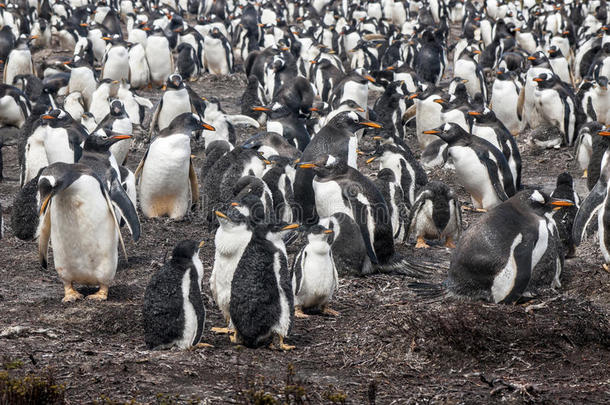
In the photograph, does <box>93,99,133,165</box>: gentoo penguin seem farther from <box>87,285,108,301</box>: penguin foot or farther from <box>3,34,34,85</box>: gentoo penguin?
<box>3,34,34,85</box>: gentoo penguin

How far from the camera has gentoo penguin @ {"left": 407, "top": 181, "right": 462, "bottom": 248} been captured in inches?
323

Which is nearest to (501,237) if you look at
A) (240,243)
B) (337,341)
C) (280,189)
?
(337,341)

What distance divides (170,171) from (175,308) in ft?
12.8

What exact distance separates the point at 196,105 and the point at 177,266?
8.69 metres

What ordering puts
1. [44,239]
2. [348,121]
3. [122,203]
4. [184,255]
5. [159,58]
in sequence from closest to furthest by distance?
[184,255] → [44,239] → [122,203] → [348,121] → [159,58]

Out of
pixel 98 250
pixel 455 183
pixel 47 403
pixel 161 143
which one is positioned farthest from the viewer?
pixel 455 183

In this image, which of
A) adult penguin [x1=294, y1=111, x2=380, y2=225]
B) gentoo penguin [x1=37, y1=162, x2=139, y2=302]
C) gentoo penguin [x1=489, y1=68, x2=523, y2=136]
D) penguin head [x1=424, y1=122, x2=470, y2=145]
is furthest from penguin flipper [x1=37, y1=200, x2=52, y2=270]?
gentoo penguin [x1=489, y1=68, x2=523, y2=136]

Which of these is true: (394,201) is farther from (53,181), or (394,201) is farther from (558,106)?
(558,106)

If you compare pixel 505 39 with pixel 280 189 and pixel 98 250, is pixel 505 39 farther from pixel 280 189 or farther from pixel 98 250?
pixel 98 250

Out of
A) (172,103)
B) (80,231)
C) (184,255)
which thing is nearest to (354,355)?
(184,255)

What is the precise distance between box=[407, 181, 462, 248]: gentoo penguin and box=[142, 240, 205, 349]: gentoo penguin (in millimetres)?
3368

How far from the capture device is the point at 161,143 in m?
9.11

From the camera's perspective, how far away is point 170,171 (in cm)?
905

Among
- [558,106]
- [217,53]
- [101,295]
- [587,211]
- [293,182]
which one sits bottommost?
[101,295]
